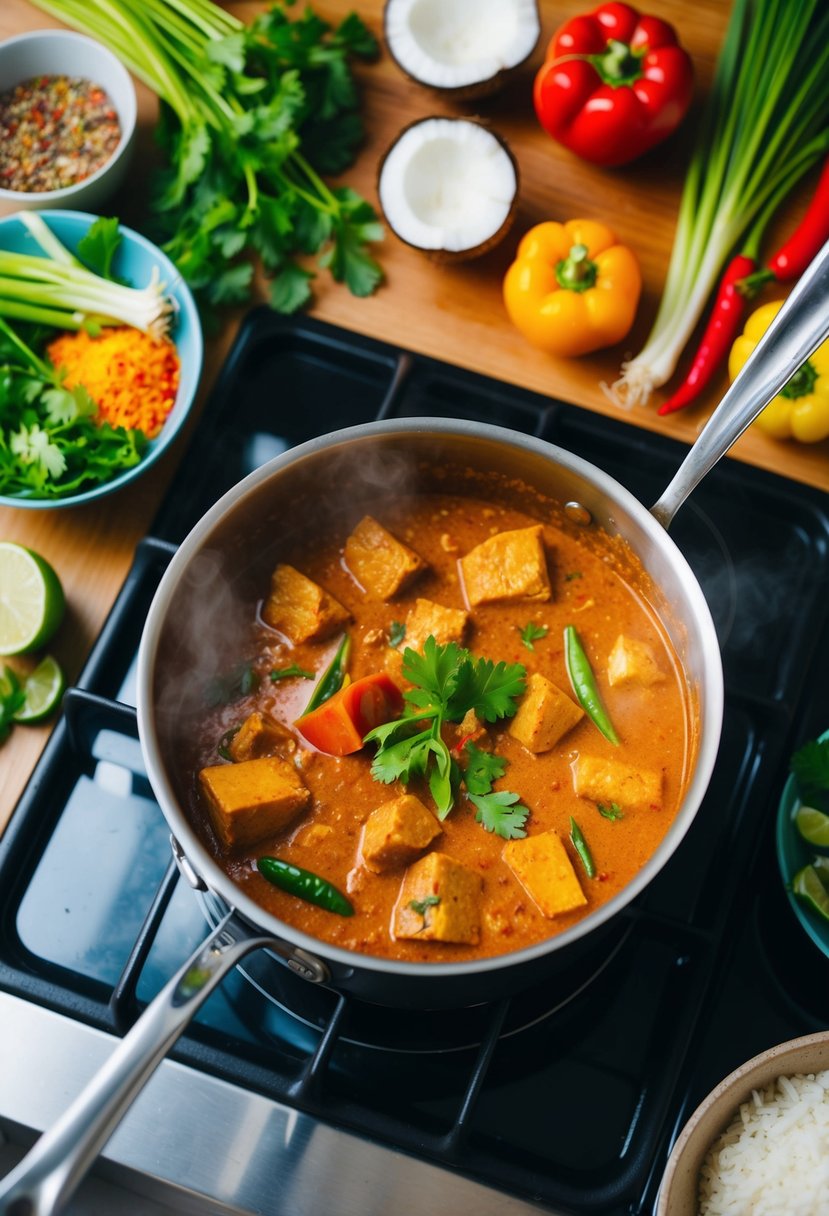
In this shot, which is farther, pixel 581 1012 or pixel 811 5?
pixel 811 5

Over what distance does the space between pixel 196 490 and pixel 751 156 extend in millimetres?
1432

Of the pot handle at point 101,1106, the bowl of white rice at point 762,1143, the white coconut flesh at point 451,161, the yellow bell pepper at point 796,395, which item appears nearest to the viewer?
the pot handle at point 101,1106

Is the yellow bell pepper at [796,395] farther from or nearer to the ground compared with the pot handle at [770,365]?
nearer to the ground

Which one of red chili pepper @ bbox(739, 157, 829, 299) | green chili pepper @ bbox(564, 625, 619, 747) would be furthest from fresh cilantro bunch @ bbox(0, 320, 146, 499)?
red chili pepper @ bbox(739, 157, 829, 299)

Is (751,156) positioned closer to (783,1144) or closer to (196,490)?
(196,490)

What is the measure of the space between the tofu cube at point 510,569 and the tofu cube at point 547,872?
467 mm

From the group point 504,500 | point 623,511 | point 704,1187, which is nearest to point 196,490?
point 504,500

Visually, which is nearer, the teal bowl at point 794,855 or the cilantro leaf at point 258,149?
the teal bowl at point 794,855

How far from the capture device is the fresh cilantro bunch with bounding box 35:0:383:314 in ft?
8.00

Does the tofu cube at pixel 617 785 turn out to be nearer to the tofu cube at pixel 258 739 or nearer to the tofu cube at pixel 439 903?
the tofu cube at pixel 439 903

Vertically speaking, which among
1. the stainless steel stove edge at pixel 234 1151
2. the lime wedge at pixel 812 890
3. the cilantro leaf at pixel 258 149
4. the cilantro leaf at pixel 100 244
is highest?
the cilantro leaf at pixel 258 149

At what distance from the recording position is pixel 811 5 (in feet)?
7.84

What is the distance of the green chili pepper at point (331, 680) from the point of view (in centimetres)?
208

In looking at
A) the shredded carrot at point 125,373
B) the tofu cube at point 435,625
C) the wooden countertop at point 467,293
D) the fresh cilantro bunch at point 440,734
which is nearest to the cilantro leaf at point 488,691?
the fresh cilantro bunch at point 440,734
